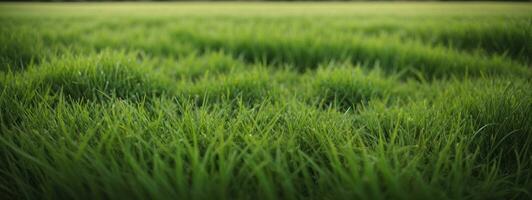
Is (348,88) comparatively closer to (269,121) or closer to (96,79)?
(269,121)

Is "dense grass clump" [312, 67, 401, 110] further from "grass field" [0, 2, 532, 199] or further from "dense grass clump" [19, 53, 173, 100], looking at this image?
"dense grass clump" [19, 53, 173, 100]

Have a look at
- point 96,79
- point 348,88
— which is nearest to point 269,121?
point 348,88

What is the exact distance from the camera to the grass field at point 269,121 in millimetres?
793

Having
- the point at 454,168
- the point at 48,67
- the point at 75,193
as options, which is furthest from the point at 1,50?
the point at 454,168

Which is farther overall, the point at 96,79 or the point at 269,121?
the point at 96,79

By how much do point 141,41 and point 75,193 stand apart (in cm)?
259

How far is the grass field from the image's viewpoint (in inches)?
31.2

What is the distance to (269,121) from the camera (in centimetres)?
121

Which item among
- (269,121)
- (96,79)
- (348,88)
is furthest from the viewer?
(348,88)

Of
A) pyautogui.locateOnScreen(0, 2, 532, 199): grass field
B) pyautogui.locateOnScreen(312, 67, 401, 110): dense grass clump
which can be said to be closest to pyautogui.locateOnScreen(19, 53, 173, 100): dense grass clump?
pyautogui.locateOnScreen(0, 2, 532, 199): grass field

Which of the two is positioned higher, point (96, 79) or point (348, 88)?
point (96, 79)

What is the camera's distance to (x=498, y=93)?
53.3 inches

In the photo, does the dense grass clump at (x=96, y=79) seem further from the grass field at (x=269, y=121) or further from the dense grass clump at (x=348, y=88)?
the dense grass clump at (x=348, y=88)

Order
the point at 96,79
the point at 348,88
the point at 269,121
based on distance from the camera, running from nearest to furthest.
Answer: the point at 269,121 → the point at 96,79 → the point at 348,88
